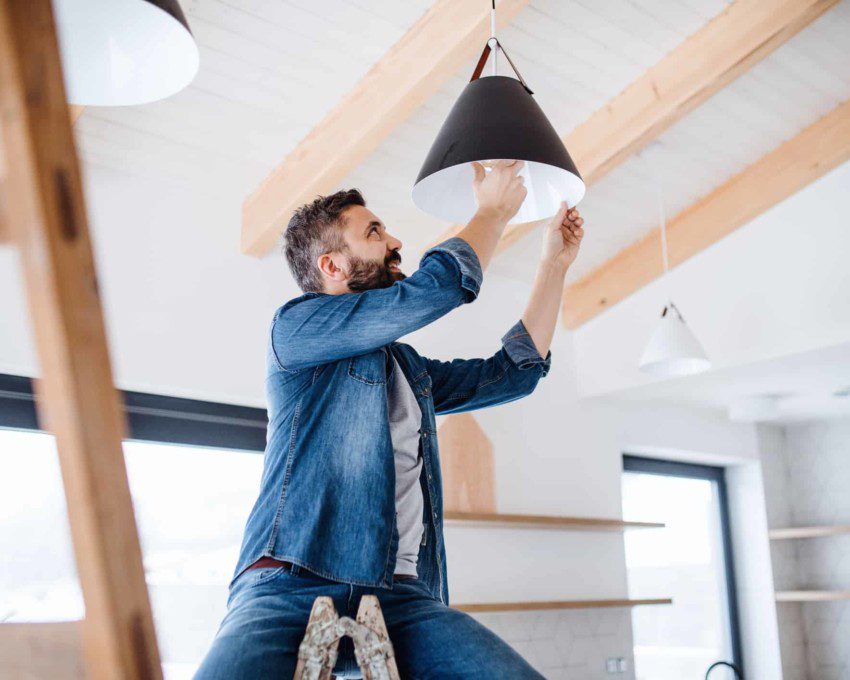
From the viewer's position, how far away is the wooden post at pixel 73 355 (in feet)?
1.57

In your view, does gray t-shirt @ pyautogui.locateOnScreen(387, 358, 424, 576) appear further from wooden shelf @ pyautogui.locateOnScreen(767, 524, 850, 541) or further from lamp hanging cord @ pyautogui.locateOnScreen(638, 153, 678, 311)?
wooden shelf @ pyautogui.locateOnScreen(767, 524, 850, 541)

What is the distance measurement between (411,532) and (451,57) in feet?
6.52

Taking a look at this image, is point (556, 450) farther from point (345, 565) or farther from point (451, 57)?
point (345, 565)

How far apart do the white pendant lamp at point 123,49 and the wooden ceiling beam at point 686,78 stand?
2552 millimetres

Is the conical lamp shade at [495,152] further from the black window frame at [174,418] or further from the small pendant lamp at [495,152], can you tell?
the black window frame at [174,418]

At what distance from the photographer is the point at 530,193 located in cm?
162

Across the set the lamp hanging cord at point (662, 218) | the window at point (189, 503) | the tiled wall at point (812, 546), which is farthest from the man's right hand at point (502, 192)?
the tiled wall at point (812, 546)

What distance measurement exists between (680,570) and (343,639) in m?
4.76

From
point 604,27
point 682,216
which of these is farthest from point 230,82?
point 682,216

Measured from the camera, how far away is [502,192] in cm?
141

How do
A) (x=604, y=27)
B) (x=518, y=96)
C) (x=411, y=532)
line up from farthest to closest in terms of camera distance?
(x=604, y=27), (x=518, y=96), (x=411, y=532)

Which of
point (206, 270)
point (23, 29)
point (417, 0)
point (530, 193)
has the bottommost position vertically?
point (23, 29)

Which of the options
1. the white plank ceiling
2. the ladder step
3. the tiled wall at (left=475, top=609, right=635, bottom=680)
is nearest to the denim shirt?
the ladder step

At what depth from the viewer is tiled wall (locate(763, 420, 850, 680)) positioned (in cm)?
547
